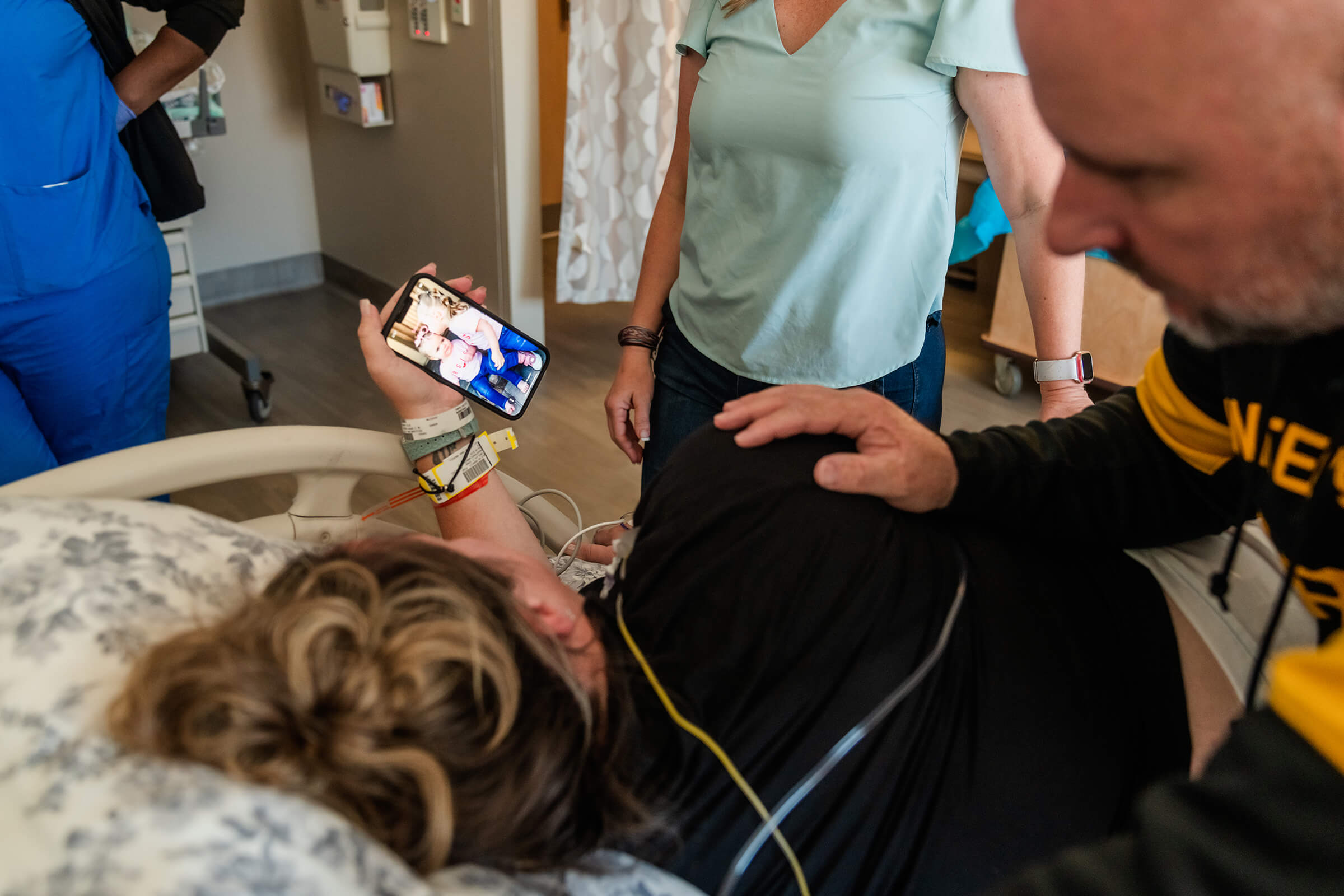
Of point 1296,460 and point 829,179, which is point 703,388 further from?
point 1296,460

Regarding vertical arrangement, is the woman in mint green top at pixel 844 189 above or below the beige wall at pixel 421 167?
above

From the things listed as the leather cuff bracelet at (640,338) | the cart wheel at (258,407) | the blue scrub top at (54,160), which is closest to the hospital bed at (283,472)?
the leather cuff bracelet at (640,338)

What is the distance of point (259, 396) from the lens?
9.62ft

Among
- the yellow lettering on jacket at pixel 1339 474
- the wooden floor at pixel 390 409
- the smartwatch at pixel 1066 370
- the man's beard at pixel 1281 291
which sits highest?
the man's beard at pixel 1281 291

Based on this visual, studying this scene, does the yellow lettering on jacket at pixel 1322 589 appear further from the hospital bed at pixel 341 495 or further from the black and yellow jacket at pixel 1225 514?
the hospital bed at pixel 341 495

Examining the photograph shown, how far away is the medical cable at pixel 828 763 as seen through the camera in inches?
31.6

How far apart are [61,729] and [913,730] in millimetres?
653

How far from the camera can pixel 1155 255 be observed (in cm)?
64

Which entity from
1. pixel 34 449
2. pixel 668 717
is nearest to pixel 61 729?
pixel 668 717

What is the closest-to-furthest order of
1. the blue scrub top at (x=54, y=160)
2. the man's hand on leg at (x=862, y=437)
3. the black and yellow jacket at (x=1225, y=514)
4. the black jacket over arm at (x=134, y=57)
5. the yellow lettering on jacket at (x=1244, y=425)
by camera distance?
the black and yellow jacket at (x=1225, y=514) < the yellow lettering on jacket at (x=1244, y=425) < the man's hand on leg at (x=862, y=437) < the blue scrub top at (x=54, y=160) < the black jacket over arm at (x=134, y=57)

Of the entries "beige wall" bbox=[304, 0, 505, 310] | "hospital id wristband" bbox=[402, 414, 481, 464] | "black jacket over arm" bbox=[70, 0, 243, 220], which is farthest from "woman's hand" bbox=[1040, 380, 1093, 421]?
"beige wall" bbox=[304, 0, 505, 310]

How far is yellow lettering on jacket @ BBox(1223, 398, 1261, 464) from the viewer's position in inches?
30.0

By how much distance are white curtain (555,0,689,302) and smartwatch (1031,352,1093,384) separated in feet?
6.22

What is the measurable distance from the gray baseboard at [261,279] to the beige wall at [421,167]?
0.39ft
